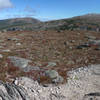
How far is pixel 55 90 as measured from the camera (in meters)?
10.9

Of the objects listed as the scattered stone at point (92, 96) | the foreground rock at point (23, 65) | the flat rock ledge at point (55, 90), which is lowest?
the scattered stone at point (92, 96)

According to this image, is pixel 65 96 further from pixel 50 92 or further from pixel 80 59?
pixel 80 59

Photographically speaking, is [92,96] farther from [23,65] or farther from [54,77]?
[23,65]

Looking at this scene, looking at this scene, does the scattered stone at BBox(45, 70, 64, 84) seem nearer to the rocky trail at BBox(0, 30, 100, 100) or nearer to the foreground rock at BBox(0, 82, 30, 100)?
the rocky trail at BBox(0, 30, 100, 100)

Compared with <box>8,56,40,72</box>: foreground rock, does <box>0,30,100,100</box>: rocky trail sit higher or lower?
lower

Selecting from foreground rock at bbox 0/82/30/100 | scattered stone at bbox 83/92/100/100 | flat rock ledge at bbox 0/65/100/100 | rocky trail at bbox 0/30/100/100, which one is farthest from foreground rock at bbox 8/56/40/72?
scattered stone at bbox 83/92/100/100

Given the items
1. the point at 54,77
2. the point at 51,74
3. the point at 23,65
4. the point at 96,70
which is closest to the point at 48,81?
the point at 54,77

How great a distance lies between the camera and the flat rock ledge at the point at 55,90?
9.43 metres

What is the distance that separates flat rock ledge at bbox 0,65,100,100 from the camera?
9.43 m

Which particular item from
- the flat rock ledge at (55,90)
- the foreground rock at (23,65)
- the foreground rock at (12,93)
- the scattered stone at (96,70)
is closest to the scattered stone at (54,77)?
the flat rock ledge at (55,90)

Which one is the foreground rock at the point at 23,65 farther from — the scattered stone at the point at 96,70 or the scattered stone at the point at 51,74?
the scattered stone at the point at 96,70

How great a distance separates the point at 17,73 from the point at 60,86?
14.5 ft

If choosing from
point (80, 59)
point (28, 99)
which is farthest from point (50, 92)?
point (80, 59)

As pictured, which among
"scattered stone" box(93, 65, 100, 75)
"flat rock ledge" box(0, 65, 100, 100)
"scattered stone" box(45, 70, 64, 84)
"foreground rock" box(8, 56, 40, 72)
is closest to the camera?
"flat rock ledge" box(0, 65, 100, 100)
